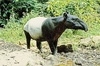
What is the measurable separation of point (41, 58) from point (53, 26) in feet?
2.48

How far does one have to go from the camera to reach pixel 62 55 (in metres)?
7.43

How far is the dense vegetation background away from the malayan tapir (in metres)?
1.48

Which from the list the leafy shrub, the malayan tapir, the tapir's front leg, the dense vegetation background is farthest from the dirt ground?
the leafy shrub

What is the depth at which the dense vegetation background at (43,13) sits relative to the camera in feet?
32.9

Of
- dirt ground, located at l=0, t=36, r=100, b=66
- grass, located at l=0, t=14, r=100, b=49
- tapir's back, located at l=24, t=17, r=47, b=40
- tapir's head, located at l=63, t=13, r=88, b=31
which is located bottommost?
grass, located at l=0, t=14, r=100, b=49

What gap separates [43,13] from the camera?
42.4 ft

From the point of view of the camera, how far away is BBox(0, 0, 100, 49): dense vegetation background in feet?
32.9

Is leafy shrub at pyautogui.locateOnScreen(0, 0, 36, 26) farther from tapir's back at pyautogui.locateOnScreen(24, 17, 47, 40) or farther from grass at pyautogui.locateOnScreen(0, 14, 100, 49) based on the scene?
tapir's back at pyautogui.locateOnScreen(24, 17, 47, 40)

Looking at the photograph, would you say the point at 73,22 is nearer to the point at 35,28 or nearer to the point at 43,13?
the point at 35,28

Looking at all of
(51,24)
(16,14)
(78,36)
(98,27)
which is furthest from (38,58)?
(16,14)

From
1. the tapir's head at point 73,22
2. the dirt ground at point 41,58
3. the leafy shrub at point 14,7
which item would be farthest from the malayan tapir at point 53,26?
the leafy shrub at point 14,7

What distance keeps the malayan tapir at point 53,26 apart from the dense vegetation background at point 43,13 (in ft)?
4.85

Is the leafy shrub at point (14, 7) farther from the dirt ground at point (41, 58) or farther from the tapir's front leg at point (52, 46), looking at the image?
the tapir's front leg at point (52, 46)

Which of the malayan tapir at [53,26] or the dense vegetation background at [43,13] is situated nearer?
the malayan tapir at [53,26]
